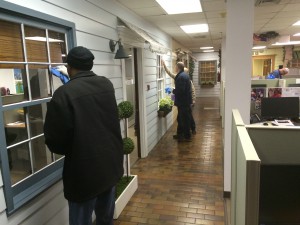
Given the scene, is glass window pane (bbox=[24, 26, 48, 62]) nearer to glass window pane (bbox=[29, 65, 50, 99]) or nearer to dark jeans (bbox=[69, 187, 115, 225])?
glass window pane (bbox=[29, 65, 50, 99])

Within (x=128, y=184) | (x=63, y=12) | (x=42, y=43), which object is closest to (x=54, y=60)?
(x=42, y=43)

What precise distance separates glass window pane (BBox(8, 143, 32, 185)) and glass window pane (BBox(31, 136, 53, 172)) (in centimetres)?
7

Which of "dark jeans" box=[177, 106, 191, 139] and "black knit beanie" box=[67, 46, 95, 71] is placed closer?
"black knit beanie" box=[67, 46, 95, 71]

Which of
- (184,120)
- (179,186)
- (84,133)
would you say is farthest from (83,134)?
(184,120)

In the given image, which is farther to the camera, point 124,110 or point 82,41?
point 124,110

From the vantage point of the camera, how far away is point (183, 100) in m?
5.41

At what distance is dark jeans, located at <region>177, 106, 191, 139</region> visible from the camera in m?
5.50

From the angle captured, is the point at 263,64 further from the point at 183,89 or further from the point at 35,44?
the point at 35,44

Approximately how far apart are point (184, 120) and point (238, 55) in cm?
290

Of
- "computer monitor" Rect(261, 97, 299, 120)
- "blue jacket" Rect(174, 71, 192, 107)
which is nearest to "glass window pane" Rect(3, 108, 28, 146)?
"computer monitor" Rect(261, 97, 299, 120)

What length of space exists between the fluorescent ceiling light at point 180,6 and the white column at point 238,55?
106 cm

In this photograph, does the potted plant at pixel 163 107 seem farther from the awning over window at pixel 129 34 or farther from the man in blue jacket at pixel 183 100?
the awning over window at pixel 129 34

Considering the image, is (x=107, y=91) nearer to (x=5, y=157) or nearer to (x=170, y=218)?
(x=5, y=157)

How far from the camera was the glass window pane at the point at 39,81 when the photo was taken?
194 cm
